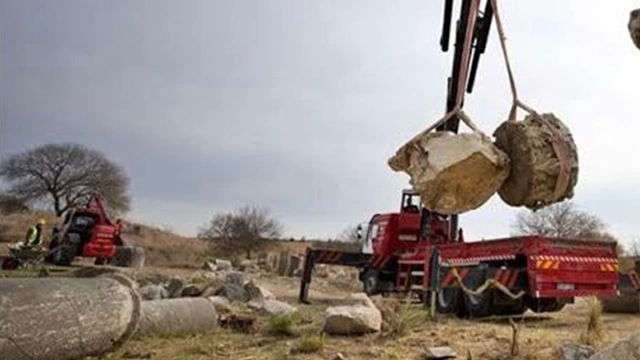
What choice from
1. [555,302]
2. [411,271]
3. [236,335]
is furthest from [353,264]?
[236,335]

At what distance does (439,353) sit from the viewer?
7.69 meters

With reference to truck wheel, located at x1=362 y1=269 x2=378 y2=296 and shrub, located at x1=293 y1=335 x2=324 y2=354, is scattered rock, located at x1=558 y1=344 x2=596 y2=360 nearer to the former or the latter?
shrub, located at x1=293 y1=335 x2=324 y2=354

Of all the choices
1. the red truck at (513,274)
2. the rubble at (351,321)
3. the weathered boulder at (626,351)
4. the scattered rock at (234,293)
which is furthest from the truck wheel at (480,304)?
the weathered boulder at (626,351)

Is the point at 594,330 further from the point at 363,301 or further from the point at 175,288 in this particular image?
the point at 175,288

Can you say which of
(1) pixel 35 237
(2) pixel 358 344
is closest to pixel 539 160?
(2) pixel 358 344

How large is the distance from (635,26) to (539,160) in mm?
1302

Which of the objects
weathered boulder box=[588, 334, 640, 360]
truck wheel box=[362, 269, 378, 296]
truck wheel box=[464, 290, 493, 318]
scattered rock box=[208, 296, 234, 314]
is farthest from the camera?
truck wheel box=[362, 269, 378, 296]

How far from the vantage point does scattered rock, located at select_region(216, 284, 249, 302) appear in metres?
13.9

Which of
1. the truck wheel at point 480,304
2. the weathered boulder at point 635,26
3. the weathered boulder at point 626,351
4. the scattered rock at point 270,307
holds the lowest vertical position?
the weathered boulder at point 626,351

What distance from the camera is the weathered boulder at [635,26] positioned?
3.49m

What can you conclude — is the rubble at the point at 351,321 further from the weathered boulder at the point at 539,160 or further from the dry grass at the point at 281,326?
the weathered boulder at the point at 539,160

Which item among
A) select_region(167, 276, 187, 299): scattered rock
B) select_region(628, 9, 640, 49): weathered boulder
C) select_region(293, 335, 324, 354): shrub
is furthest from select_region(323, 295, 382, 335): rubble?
select_region(628, 9, 640, 49): weathered boulder

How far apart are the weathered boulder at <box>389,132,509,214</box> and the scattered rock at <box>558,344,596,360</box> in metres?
3.23

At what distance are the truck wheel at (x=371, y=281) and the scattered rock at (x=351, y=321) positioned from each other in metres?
8.37
